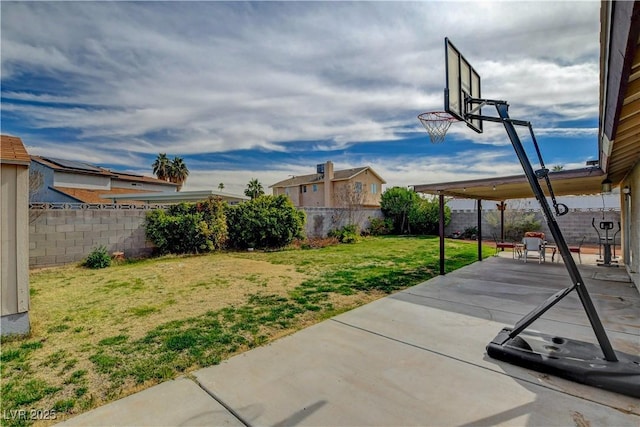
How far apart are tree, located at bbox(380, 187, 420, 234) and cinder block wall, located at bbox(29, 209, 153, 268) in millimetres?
15464

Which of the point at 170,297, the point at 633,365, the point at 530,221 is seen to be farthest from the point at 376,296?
the point at 530,221

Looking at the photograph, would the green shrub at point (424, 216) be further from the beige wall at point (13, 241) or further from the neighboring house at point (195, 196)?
the beige wall at point (13, 241)

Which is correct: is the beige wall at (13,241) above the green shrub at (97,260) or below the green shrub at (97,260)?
above

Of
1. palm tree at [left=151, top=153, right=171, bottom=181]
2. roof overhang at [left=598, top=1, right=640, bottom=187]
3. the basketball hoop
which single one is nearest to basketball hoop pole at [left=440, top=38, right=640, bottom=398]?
roof overhang at [left=598, top=1, right=640, bottom=187]

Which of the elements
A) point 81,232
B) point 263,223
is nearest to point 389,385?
point 81,232

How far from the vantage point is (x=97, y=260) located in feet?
30.0

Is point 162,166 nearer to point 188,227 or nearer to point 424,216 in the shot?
point 188,227

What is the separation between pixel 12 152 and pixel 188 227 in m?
7.69

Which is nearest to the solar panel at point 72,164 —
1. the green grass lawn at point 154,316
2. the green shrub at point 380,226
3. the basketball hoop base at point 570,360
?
the green grass lawn at point 154,316

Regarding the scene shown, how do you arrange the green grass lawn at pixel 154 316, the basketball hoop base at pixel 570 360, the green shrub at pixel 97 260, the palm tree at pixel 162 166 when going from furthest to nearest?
1. the palm tree at pixel 162 166
2. the green shrub at pixel 97 260
3. the green grass lawn at pixel 154 316
4. the basketball hoop base at pixel 570 360

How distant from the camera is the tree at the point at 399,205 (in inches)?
820

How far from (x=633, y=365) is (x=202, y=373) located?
14.2ft

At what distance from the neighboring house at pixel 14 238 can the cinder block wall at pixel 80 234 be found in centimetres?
595

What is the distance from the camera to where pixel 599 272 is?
8.13 meters
